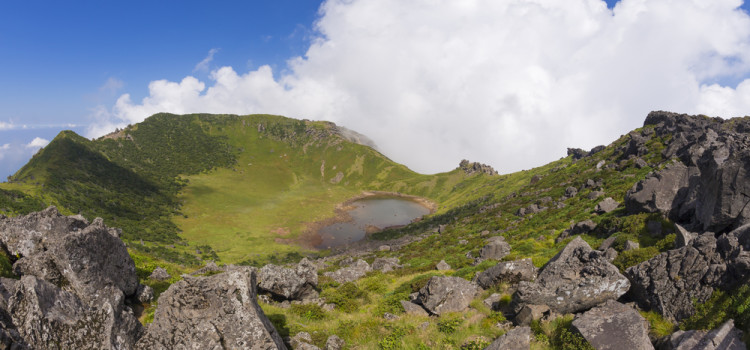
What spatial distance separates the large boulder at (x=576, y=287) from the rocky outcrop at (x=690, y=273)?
0.92 m

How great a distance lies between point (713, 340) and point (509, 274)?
1054cm

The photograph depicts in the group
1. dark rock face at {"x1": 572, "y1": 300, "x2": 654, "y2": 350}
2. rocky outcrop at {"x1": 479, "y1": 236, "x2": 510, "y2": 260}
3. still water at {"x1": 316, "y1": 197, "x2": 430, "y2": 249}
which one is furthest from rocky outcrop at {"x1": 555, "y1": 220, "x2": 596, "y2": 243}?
still water at {"x1": 316, "y1": 197, "x2": 430, "y2": 249}

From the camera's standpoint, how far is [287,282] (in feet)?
76.0

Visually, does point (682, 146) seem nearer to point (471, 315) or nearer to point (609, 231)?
point (609, 231)

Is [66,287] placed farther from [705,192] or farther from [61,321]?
[705,192]

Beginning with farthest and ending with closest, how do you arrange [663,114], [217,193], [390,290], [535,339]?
[217,193] < [663,114] < [390,290] < [535,339]

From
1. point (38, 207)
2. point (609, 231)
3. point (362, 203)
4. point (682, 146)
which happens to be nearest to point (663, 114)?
point (682, 146)

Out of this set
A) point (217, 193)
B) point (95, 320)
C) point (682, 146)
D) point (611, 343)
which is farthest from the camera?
point (217, 193)

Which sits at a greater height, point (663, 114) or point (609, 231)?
point (663, 114)

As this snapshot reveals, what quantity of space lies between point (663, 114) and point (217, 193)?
8013 inches

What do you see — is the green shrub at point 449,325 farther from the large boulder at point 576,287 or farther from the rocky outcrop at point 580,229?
Result: the rocky outcrop at point 580,229

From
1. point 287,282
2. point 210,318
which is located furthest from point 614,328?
point 287,282

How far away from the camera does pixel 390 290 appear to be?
2661 cm

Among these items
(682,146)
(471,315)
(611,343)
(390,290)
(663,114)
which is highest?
(663,114)
